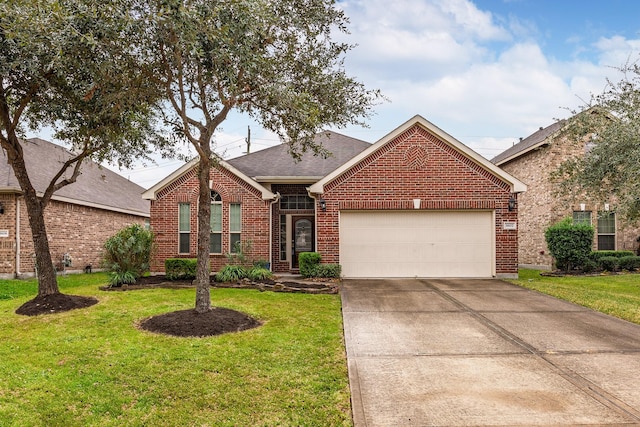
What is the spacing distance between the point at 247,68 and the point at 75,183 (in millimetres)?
15493

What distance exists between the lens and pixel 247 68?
6633 millimetres

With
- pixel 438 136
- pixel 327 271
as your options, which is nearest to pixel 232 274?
pixel 327 271

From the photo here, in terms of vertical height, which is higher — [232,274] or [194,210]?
[194,210]

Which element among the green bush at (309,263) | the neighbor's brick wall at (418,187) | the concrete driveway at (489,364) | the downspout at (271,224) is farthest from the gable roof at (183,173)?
the concrete driveway at (489,364)

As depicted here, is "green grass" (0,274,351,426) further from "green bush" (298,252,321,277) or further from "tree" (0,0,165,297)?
"green bush" (298,252,321,277)

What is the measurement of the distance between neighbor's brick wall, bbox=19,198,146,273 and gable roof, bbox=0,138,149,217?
403 millimetres

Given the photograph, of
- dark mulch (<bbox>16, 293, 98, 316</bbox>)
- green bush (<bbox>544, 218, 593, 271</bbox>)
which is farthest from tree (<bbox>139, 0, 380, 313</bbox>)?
green bush (<bbox>544, 218, 593, 271</bbox>)

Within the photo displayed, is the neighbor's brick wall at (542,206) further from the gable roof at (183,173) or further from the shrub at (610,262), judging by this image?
the gable roof at (183,173)

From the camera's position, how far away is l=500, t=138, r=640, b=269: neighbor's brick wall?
17.4 meters

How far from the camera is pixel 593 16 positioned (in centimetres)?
1156

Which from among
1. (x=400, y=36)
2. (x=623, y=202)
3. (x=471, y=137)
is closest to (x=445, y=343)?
(x=623, y=202)

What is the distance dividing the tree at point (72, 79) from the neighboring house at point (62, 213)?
2.32 metres

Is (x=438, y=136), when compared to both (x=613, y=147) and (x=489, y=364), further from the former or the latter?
(x=489, y=364)

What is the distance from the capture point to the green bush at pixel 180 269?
1308cm
